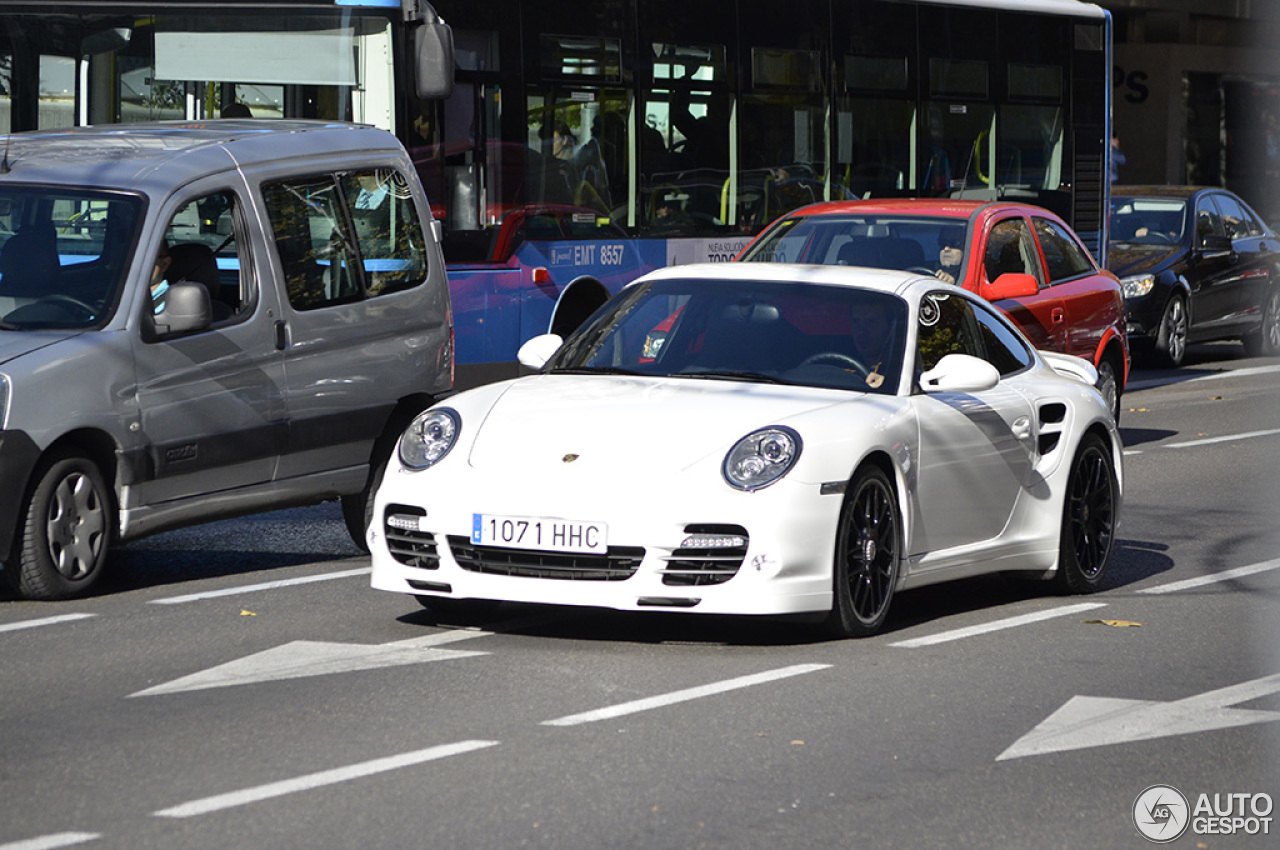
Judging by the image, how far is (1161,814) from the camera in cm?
513

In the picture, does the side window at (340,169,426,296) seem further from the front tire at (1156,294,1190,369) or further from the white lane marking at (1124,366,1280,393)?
the front tire at (1156,294,1190,369)

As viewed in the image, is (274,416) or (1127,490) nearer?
(274,416)

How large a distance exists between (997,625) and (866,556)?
2.81 feet

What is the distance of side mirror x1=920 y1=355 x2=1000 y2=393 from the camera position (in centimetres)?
781

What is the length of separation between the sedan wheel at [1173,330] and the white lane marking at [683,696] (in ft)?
49.8

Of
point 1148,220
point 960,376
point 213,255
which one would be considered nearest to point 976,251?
point 960,376

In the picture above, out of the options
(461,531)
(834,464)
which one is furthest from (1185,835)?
(461,531)

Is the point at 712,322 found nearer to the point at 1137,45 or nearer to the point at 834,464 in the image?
the point at 834,464

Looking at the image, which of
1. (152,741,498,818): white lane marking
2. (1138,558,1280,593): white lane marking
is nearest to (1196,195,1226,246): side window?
(1138,558,1280,593): white lane marking

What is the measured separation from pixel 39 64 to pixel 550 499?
6841 millimetres

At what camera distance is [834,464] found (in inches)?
283

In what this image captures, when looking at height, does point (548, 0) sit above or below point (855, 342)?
above
